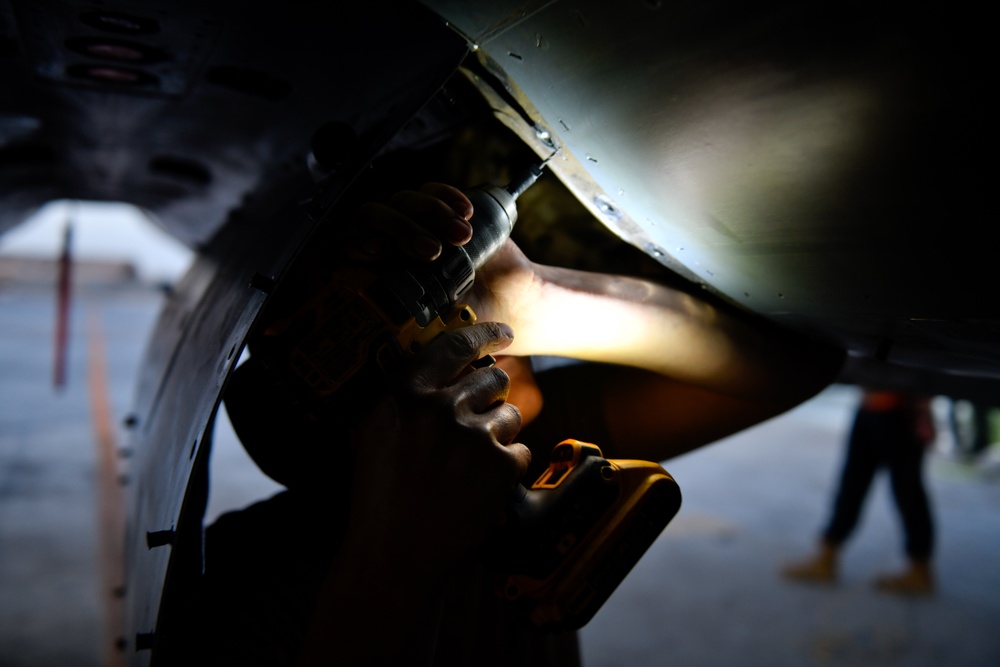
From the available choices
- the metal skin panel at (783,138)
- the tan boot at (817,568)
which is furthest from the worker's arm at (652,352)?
the tan boot at (817,568)

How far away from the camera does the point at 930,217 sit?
620mm

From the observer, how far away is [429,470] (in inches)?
30.7

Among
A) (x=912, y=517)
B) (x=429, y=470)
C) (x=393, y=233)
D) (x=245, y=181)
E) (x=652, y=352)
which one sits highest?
(x=245, y=181)

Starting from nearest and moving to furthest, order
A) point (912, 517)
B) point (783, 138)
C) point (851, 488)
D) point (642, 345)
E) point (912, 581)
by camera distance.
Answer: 1. point (783, 138)
2. point (642, 345)
3. point (912, 581)
4. point (912, 517)
5. point (851, 488)

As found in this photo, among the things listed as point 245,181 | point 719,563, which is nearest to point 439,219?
point 245,181

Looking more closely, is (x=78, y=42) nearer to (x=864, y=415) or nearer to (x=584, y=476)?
(x=584, y=476)

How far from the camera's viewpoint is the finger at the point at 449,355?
2.55 feet

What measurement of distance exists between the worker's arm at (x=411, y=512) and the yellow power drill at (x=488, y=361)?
0.04 meters

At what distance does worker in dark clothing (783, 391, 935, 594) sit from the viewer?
3.05 metres

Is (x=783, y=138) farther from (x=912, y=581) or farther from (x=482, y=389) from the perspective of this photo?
(x=912, y=581)

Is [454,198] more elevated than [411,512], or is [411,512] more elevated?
[454,198]

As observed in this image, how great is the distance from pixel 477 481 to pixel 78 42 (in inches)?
36.8

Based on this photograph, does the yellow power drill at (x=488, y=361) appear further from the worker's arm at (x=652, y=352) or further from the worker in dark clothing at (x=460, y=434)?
the worker's arm at (x=652, y=352)

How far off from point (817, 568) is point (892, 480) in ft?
2.02
